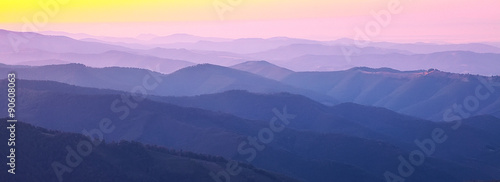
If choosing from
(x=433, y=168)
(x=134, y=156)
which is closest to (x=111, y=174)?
(x=134, y=156)

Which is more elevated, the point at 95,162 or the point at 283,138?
the point at 283,138

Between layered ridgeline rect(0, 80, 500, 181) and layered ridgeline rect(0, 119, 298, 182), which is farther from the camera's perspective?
layered ridgeline rect(0, 80, 500, 181)

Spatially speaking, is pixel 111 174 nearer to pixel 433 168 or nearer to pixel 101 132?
pixel 101 132

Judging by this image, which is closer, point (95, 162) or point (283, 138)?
point (95, 162)

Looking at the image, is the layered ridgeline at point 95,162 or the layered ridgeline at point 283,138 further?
the layered ridgeline at point 283,138
